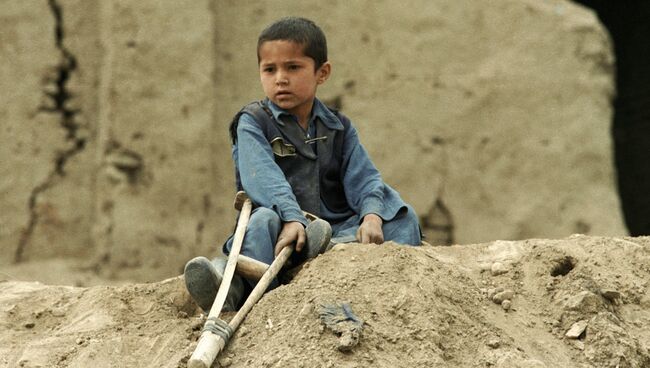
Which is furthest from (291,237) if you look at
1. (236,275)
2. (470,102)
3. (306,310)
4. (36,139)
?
(470,102)

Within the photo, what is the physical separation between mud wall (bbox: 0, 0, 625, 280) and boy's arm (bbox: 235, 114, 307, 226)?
132 inches

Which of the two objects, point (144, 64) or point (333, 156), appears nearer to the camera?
point (333, 156)

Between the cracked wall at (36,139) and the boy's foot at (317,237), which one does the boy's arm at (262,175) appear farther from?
the cracked wall at (36,139)

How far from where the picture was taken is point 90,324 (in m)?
4.18

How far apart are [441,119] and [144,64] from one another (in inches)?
72.7

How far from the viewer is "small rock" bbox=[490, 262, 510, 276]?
4203mm

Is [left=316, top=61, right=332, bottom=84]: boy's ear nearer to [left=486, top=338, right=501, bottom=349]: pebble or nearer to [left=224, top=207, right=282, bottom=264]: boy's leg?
[left=224, top=207, right=282, bottom=264]: boy's leg

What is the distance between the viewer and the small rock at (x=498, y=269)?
4.20 metres

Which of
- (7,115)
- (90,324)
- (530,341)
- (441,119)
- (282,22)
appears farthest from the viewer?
(441,119)

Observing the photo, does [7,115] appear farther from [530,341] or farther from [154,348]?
[530,341]

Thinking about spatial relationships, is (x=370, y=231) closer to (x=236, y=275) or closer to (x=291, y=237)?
(x=291, y=237)

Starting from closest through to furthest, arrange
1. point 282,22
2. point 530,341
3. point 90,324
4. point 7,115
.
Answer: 1. point 530,341
2. point 90,324
3. point 282,22
4. point 7,115

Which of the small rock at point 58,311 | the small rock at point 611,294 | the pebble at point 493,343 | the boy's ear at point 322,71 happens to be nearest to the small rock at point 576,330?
the small rock at point 611,294

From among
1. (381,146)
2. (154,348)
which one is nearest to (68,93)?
(381,146)
